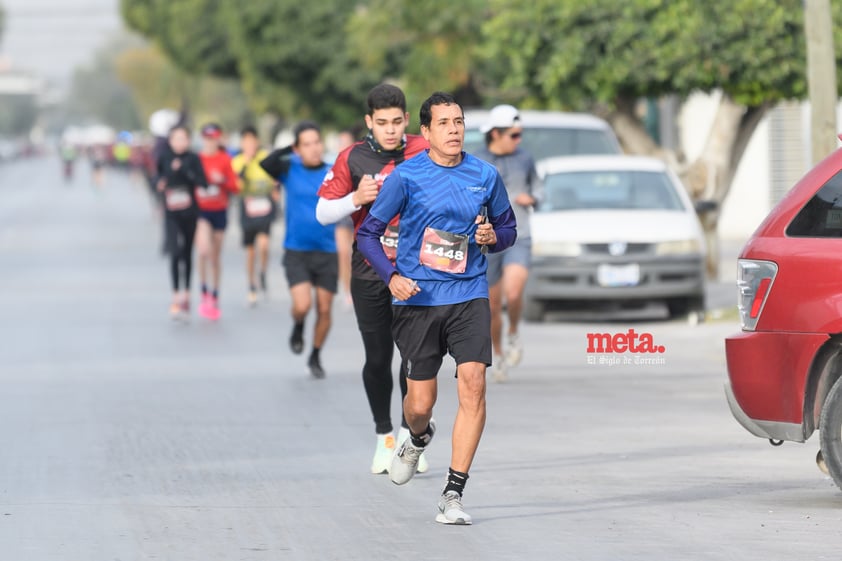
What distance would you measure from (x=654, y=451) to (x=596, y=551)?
298 cm

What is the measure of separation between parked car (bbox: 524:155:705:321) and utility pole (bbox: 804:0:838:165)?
2946 millimetres

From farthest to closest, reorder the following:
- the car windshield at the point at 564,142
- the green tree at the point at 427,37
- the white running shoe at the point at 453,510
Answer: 1. the green tree at the point at 427,37
2. the car windshield at the point at 564,142
3. the white running shoe at the point at 453,510

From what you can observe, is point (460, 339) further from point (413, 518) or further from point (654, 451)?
point (654, 451)

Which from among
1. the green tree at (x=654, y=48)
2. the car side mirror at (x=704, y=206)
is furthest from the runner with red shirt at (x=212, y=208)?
the car side mirror at (x=704, y=206)

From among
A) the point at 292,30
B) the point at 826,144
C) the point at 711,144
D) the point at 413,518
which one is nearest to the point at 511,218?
the point at 413,518

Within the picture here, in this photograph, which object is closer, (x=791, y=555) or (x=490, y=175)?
(x=791, y=555)

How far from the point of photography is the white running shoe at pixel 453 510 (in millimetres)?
8172

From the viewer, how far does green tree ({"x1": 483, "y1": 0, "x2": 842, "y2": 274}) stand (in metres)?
20.5

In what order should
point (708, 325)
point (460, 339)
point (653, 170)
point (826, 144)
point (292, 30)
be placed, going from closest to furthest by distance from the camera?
point (460, 339)
point (826, 144)
point (708, 325)
point (653, 170)
point (292, 30)

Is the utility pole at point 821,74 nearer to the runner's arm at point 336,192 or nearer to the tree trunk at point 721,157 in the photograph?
the runner's arm at point 336,192

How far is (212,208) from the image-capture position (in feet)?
64.4

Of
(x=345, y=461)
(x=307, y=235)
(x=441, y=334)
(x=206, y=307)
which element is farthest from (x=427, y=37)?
(x=441, y=334)

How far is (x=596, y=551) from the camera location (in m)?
7.65

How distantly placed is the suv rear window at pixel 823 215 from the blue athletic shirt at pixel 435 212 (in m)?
1.36
